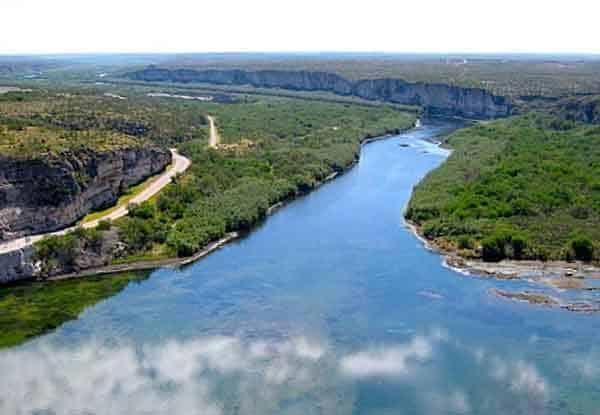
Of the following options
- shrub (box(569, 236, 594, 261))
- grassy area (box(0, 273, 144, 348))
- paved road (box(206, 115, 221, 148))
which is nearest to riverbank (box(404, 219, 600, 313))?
shrub (box(569, 236, 594, 261))

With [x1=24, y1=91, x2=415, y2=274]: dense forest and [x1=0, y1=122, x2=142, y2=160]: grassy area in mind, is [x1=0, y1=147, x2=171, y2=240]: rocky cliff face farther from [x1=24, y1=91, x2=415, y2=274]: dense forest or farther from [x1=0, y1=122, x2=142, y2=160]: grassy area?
[x1=24, y1=91, x2=415, y2=274]: dense forest

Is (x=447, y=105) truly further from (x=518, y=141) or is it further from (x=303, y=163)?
(x=303, y=163)

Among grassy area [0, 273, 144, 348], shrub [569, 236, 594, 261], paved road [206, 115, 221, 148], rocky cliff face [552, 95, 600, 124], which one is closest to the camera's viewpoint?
grassy area [0, 273, 144, 348]

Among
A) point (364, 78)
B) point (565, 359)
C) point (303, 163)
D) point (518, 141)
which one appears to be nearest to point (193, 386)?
point (565, 359)

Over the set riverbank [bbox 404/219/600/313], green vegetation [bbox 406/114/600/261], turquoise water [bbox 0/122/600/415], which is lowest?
turquoise water [bbox 0/122/600/415]

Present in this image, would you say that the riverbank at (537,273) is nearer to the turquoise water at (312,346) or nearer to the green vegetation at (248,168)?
the turquoise water at (312,346)
